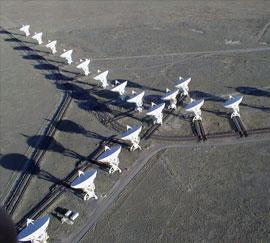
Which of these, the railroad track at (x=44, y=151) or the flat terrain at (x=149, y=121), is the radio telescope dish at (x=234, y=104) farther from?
the railroad track at (x=44, y=151)

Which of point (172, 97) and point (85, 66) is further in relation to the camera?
point (85, 66)

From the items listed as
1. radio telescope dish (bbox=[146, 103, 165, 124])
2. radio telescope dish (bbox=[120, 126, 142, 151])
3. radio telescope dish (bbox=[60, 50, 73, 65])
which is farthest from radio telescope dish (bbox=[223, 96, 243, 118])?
radio telescope dish (bbox=[60, 50, 73, 65])

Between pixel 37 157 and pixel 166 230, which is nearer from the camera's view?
pixel 166 230

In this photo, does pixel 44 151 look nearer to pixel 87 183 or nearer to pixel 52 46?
pixel 87 183

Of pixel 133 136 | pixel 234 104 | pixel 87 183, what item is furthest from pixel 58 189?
pixel 234 104

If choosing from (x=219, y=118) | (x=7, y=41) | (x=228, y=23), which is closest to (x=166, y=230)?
(x=219, y=118)

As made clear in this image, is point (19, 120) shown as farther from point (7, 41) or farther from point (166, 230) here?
point (7, 41)

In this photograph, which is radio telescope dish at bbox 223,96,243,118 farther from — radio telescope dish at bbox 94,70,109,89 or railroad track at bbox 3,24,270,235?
radio telescope dish at bbox 94,70,109,89
